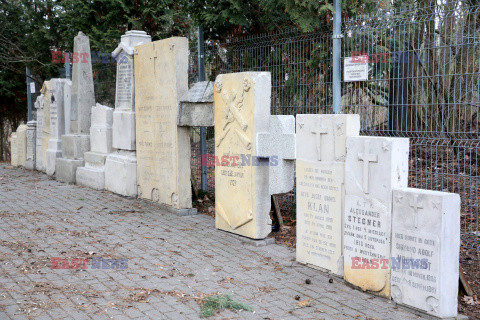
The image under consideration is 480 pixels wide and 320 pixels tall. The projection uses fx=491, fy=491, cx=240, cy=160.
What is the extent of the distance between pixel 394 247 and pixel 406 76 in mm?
2434

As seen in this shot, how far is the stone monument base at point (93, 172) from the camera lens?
9727mm

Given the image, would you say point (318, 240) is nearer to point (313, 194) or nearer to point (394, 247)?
point (313, 194)

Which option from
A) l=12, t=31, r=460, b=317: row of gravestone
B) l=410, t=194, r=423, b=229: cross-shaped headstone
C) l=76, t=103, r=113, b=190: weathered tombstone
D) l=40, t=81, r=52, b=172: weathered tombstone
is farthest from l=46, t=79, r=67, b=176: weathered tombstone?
l=410, t=194, r=423, b=229: cross-shaped headstone

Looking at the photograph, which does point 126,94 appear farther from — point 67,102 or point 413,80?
point 413,80

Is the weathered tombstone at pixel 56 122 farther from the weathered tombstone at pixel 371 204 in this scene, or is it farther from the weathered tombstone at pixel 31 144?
the weathered tombstone at pixel 371 204

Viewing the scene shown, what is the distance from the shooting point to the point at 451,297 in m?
3.93

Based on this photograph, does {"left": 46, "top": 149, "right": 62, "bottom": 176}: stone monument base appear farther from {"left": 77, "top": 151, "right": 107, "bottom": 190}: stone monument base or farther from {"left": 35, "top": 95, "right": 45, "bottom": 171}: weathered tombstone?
{"left": 77, "top": 151, "right": 107, "bottom": 190}: stone monument base

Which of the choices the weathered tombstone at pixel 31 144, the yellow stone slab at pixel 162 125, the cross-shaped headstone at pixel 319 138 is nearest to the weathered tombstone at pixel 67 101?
the weathered tombstone at pixel 31 144

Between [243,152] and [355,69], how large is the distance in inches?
67.6

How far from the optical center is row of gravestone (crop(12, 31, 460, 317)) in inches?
161

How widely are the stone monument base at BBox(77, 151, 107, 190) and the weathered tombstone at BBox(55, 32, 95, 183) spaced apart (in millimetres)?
381

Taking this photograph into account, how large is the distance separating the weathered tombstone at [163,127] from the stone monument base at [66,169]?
8.68ft

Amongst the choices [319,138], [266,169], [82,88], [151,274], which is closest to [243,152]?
[266,169]

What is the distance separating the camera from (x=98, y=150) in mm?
10102
